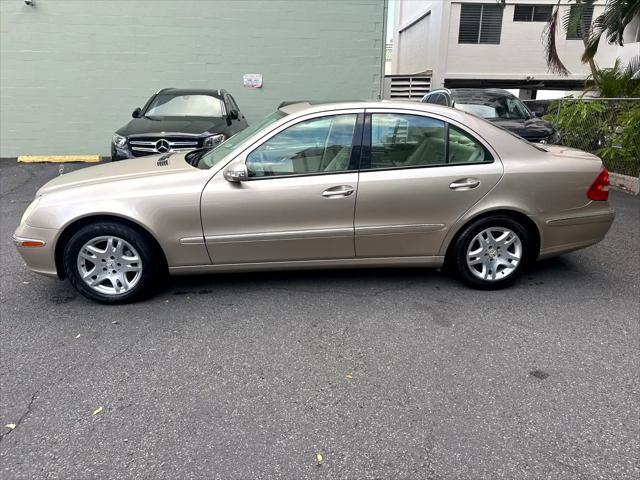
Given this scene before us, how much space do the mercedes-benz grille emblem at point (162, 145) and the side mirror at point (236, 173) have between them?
11.6 feet

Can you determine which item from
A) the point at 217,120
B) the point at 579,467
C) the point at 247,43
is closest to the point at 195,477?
the point at 579,467

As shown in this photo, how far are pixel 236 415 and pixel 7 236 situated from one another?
188 inches

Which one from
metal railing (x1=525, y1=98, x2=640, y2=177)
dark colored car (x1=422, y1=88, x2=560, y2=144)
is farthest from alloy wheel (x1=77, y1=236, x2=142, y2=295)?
metal railing (x1=525, y1=98, x2=640, y2=177)

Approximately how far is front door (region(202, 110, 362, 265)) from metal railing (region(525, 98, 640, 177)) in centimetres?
674

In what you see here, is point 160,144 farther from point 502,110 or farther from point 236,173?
point 502,110

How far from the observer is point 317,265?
4215 millimetres

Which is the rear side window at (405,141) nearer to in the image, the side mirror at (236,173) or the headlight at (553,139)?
the side mirror at (236,173)

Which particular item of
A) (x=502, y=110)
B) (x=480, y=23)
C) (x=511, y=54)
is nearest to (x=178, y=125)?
(x=502, y=110)

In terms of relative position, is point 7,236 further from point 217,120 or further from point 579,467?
point 579,467

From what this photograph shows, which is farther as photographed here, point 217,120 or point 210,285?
point 217,120

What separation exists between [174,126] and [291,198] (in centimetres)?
428

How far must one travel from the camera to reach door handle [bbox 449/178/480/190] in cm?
412

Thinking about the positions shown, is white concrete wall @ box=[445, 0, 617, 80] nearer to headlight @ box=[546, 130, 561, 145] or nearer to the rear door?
headlight @ box=[546, 130, 561, 145]

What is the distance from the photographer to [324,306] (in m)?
4.04
